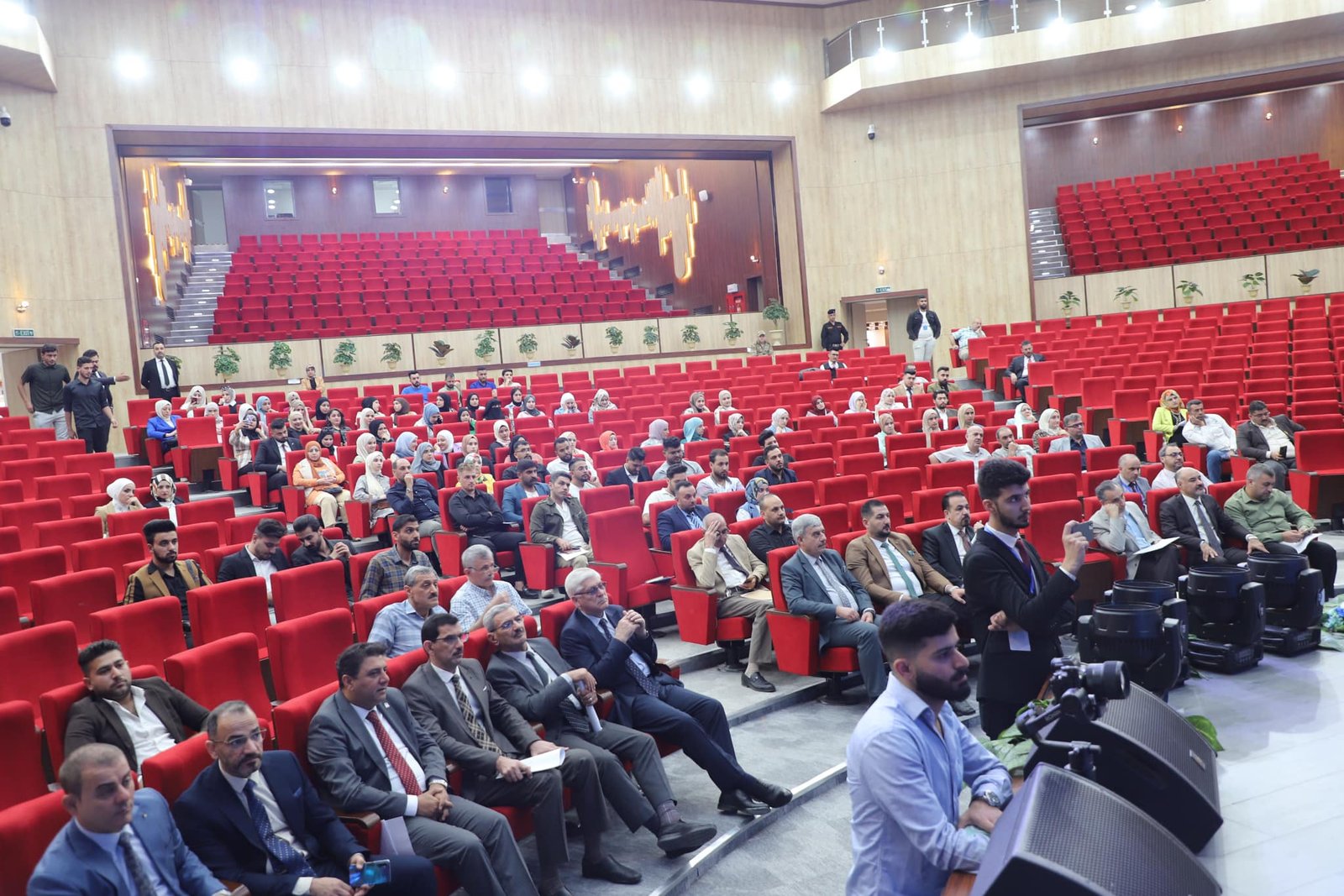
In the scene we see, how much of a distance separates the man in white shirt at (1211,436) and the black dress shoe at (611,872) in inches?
232

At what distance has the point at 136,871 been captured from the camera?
234cm

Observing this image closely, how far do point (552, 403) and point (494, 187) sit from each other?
11624 millimetres

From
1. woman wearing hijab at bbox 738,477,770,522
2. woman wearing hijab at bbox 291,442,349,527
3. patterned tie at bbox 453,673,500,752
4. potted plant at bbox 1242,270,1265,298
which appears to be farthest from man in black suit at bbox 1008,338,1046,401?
patterned tie at bbox 453,673,500,752

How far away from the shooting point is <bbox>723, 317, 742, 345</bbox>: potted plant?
14.3 meters

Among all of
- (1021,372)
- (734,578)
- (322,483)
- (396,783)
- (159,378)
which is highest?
(159,378)

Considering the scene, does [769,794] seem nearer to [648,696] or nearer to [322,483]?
[648,696]

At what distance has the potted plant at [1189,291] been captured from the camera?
13539mm

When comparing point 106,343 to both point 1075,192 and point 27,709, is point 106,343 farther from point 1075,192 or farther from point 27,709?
point 1075,192

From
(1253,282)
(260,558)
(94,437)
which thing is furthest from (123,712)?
(1253,282)

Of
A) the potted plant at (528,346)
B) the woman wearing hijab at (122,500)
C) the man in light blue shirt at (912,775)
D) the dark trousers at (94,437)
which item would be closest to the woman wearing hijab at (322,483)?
the woman wearing hijab at (122,500)

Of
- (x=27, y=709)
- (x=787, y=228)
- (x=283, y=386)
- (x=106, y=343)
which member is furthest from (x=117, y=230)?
(x=27, y=709)

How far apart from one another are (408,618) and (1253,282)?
12790mm

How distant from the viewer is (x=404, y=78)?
1208 centimetres

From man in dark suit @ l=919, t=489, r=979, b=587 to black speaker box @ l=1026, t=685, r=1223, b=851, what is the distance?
6.95ft
